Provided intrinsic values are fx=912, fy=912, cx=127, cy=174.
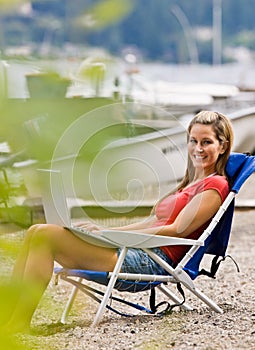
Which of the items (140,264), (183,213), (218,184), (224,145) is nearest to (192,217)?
(183,213)

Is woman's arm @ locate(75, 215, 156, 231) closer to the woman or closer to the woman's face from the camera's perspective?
the woman

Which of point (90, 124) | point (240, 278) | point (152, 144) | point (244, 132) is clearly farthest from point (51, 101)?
point (244, 132)

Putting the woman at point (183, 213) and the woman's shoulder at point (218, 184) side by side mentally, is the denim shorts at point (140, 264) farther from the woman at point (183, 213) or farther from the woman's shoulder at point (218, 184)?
the woman's shoulder at point (218, 184)

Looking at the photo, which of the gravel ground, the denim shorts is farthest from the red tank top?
the gravel ground

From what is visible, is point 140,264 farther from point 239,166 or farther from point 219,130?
point 219,130

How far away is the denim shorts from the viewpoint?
425 cm

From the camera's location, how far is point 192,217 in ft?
14.3

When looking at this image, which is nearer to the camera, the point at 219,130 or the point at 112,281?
the point at 112,281

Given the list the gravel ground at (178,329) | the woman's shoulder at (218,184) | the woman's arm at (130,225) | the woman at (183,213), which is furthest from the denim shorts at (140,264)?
the woman's shoulder at (218,184)

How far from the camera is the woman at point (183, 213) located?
4176 mm

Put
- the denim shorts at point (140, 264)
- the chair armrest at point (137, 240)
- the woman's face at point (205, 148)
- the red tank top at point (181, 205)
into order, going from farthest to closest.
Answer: the woman's face at point (205, 148) → the red tank top at point (181, 205) → the denim shorts at point (140, 264) → the chair armrest at point (137, 240)

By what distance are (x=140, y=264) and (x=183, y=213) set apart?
1.09 feet

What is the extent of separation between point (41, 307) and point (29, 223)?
0.52 ft

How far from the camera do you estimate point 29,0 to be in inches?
30.4
